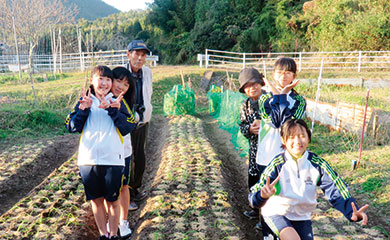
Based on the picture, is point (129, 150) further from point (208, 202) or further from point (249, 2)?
point (249, 2)

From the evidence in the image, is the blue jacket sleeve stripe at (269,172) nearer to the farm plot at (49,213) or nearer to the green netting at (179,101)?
the farm plot at (49,213)

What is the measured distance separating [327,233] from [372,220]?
68 cm

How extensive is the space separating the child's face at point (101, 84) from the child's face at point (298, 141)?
1.48 m

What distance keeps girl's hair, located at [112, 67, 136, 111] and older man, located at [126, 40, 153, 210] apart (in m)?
0.27

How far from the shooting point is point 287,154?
2162mm

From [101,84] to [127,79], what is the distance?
1.06 ft

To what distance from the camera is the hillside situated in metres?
55.6

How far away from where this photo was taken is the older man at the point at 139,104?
338 centimetres

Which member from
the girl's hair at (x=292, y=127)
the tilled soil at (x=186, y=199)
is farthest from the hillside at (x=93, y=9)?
the girl's hair at (x=292, y=127)

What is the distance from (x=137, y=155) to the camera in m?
3.72

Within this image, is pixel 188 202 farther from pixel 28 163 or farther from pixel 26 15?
pixel 26 15

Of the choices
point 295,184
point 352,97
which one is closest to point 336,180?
point 295,184

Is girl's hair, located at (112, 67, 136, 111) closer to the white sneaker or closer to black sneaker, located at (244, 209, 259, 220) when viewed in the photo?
the white sneaker

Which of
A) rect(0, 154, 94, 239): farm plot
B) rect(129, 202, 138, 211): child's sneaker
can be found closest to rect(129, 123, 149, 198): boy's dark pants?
rect(129, 202, 138, 211): child's sneaker
